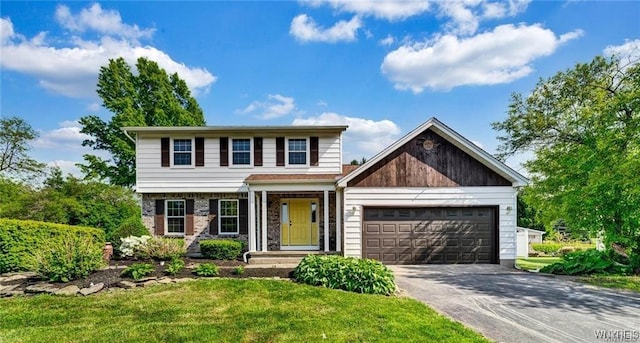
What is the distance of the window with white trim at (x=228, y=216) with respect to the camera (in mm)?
14328

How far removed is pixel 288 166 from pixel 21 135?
16.7 m

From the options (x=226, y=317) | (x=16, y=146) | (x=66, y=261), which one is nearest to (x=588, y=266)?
(x=226, y=317)

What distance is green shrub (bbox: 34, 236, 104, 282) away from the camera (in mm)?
8133

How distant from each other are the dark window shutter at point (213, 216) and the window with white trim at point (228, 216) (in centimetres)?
17

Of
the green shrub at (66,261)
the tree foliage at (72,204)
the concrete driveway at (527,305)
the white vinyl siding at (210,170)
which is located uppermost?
the white vinyl siding at (210,170)

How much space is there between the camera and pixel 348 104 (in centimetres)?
1736

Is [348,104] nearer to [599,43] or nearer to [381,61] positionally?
[381,61]

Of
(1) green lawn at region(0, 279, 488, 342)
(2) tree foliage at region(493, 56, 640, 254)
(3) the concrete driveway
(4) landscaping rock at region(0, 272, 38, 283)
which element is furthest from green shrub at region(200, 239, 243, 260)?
(2) tree foliage at region(493, 56, 640, 254)

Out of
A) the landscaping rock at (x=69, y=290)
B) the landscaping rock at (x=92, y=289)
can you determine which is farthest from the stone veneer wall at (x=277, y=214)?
the landscaping rock at (x=69, y=290)

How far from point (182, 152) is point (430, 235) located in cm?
1069

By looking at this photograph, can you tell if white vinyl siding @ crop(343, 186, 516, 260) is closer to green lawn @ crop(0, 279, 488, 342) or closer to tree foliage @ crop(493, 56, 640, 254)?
tree foliage @ crop(493, 56, 640, 254)

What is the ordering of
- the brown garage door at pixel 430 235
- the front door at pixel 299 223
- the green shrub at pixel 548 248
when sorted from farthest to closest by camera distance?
the green shrub at pixel 548 248 → the front door at pixel 299 223 → the brown garage door at pixel 430 235

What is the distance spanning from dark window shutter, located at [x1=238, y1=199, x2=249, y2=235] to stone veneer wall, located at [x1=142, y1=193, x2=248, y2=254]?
0.21m

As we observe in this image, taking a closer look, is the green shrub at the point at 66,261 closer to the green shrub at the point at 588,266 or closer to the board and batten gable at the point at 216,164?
the board and batten gable at the point at 216,164
